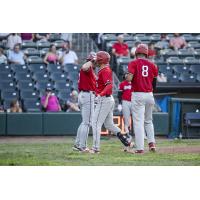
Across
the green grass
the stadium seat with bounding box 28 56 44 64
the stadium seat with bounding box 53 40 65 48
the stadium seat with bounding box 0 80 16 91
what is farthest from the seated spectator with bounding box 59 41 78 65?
the green grass

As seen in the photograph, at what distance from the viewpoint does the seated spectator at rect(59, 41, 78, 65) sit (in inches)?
580

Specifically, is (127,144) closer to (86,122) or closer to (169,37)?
(86,122)

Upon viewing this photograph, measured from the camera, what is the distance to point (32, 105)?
44.2 feet

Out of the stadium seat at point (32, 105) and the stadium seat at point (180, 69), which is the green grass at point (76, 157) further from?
the stadium seat at point (180, 69)

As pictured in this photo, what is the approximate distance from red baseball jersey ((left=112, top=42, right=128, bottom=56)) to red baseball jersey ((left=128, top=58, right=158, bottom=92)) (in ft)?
15.3

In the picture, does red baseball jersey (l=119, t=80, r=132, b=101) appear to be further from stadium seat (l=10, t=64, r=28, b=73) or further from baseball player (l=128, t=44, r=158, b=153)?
stadium seat (l=10, t=64, r=28, b=73)

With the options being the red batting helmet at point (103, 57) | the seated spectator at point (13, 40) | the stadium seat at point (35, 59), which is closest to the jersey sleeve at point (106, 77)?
the red batting helmet at point (103, 57)

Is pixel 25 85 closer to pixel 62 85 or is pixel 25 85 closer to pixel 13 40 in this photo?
pixel 62 85

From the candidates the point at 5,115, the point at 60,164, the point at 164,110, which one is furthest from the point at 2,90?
the point at 60,164

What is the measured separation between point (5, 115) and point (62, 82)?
149 centimetres

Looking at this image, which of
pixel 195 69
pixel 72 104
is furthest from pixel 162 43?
pixel 72 104

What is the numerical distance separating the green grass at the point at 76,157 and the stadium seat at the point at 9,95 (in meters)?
1.52

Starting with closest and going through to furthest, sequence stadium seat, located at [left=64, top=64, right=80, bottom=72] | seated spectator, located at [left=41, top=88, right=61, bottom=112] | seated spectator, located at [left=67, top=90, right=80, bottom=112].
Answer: seated spectator, located at [left=41, top=88, right=61, bottom=112]
seated spectator, located at [left=67, top=90, right=80, bottom=112]
stadium seat, located at [left=64, top=64, right=80, bottom=72]

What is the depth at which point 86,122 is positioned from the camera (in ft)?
34.0
